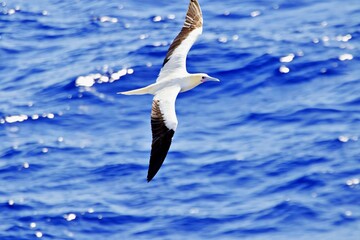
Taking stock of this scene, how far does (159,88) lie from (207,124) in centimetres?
711

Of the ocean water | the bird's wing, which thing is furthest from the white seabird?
the ocean water

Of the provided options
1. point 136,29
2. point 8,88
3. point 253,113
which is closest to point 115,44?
point 136,29

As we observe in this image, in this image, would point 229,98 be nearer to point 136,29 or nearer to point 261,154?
point 261,154

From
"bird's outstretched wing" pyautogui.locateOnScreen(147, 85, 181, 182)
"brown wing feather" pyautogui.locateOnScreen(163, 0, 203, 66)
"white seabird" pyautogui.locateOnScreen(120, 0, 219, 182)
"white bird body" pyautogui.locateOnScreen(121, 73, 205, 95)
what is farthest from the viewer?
"brown wing feather" pyautogui.locateOnScreen(163, 0, 203, 66)

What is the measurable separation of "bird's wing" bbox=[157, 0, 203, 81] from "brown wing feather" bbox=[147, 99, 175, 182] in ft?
3.71

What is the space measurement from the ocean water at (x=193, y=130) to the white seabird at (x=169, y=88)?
4.46m

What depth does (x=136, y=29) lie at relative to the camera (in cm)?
3052

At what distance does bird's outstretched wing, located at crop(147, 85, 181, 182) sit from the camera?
58.4 feet

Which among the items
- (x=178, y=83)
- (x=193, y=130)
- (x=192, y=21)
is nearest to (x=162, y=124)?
(x=178, y=83)

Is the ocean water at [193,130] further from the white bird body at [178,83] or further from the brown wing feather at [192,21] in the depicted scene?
the white bird body at [178,83]

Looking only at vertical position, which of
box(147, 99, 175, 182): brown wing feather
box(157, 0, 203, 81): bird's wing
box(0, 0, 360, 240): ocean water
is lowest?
box(0, 0, 360, 240): ocean water

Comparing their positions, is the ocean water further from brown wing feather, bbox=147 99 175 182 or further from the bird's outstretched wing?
brown wing feather, bbox=147 99 175 182

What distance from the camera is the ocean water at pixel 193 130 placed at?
2377 cm

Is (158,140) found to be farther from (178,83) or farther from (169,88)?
(178,83)
